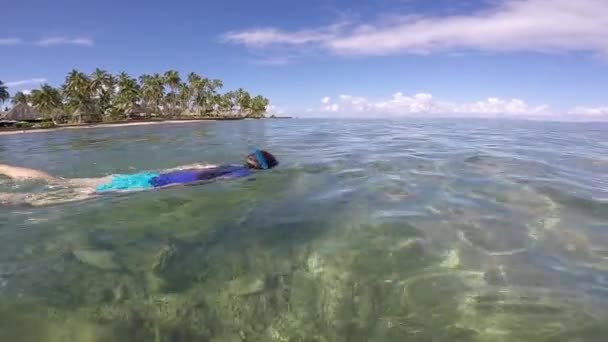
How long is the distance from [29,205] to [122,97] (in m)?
92.7

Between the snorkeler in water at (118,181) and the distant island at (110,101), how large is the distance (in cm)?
6476

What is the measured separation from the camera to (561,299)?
174 inches

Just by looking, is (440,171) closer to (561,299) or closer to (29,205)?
(561,299)

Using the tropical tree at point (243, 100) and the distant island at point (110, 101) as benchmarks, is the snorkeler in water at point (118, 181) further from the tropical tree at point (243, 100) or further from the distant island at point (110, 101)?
the tropical tree at point (243, 100)

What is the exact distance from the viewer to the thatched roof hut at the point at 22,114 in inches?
3010

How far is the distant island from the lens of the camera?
77.8 meters

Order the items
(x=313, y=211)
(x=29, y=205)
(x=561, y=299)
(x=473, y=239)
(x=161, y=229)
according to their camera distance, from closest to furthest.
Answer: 1. (x=561, y=299)
2. (x=473, y=239)
3. (x=161, y=229)
4. (x=313, y=211)
5. (x=29, y=205)

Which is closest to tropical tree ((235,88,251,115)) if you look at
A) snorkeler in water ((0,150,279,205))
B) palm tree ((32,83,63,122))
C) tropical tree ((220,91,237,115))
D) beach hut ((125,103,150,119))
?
tropical tree ((220,91,237,115))

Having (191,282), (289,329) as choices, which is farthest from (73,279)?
(289,329)

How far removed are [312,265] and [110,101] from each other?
322 ft

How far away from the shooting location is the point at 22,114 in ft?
259

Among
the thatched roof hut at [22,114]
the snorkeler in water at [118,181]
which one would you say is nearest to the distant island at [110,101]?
the thatched roof hut at [22,114]

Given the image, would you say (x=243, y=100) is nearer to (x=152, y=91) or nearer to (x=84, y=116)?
(x=152, y=91)

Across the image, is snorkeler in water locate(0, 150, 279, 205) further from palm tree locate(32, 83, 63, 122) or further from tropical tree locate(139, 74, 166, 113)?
tropical tree locate(139, 74, 166, 113)
